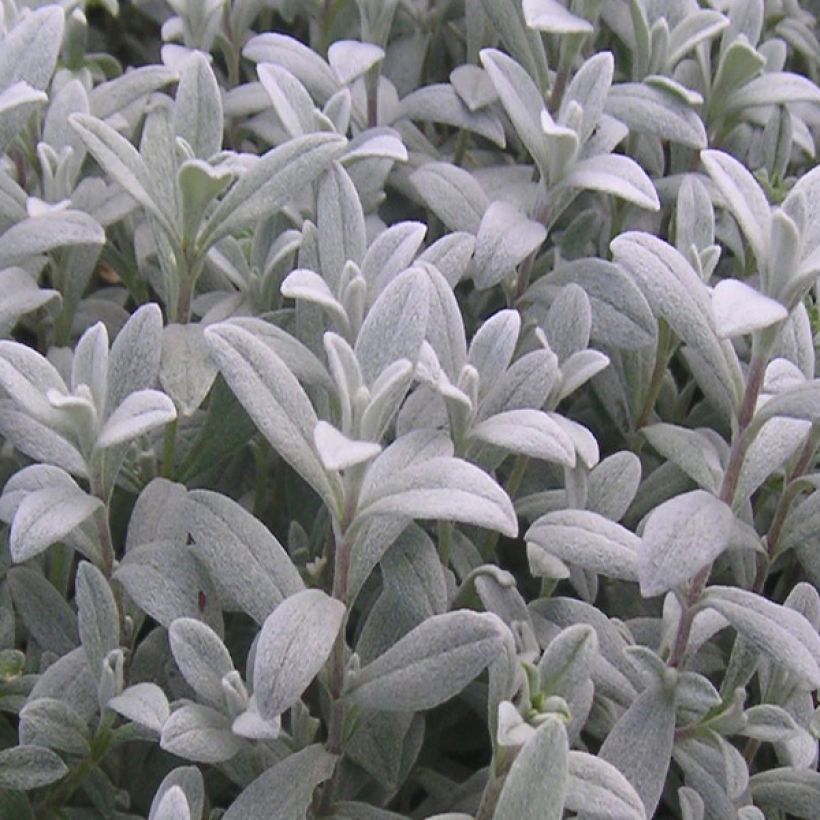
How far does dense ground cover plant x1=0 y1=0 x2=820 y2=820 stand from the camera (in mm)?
1098

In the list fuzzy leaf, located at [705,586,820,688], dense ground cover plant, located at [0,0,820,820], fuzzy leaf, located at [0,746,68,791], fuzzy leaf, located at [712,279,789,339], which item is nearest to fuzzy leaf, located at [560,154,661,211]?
dense ground cover plant, located at [0,0,820,820]

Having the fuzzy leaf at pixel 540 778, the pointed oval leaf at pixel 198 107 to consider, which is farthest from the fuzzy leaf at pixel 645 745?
the pointed oval leaf at pixel 198 107

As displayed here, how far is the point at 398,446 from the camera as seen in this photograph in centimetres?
116

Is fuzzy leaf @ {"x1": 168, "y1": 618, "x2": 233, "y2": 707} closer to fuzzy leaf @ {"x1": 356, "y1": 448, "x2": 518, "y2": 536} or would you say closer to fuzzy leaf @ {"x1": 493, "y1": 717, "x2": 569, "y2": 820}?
fuzzy leaf @ {"x1": 356, "y1": 448, "x2": 518, "y2": 536}

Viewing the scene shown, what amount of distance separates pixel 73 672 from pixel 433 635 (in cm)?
36

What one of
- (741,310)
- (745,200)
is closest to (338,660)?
(741,310)

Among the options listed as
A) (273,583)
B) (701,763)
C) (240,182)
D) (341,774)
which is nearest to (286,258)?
(240,182)

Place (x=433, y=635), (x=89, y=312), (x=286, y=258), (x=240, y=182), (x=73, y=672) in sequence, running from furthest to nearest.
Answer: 1. (x=89, y=312)
2. (x=286, y=258)
3. (x=240, y=182)
4. (x=73, y=672)
5. (x=433, y=635)

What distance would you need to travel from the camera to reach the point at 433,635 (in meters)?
1.11

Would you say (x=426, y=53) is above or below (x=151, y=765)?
above

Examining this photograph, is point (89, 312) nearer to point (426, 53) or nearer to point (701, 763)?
point (426, 53)

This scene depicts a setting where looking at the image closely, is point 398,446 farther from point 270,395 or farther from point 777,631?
point 777,631

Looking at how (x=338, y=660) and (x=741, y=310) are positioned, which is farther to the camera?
(x=338, y=660)

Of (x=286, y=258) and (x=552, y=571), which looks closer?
(x=552, y=571)
